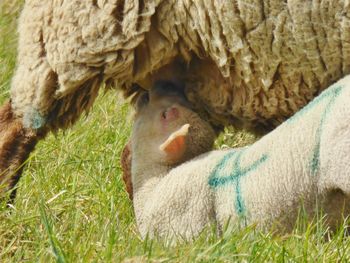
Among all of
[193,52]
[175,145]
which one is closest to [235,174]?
[175,145]

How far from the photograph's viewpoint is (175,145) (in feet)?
12.8

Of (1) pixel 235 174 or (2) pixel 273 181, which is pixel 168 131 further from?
(2) pixel 273 181

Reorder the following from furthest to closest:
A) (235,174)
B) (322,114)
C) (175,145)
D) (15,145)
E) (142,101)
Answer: (15,145)
(142,101)
(175,145)
(235,174)
(322,114)

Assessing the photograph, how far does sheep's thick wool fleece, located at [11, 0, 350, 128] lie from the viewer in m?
3.87

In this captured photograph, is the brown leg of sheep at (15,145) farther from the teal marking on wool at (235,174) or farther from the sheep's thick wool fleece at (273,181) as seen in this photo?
the teal marking on wool at (235,174)

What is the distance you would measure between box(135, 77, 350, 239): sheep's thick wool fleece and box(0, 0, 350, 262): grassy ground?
12 centimetres

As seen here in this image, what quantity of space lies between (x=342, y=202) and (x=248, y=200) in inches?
12.8

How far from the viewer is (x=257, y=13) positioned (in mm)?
3906

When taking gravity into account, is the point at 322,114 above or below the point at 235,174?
above

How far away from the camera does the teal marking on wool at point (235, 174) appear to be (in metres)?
3.60

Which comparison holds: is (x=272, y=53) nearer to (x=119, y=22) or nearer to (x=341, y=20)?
(x=341, y=20)

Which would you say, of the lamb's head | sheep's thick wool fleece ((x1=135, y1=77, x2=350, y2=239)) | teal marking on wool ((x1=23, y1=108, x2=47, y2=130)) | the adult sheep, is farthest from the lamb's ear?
teal marking on wool ((x1=23, y1=108, x2=47, y2=130))

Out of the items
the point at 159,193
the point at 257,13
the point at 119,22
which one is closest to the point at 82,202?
the point at 159,193

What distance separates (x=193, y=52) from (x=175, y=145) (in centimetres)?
51
